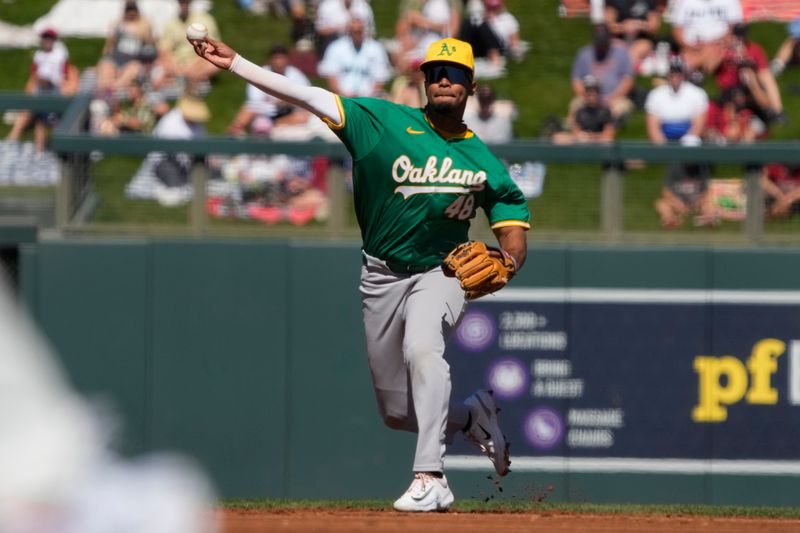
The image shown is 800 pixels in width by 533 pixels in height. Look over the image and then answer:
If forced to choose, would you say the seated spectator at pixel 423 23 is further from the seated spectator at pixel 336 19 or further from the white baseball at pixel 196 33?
the white baseball at pixel 196 33

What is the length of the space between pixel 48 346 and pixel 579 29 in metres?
7.42

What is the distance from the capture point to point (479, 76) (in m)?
15.6

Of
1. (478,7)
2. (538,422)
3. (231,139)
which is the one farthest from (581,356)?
(478,7)

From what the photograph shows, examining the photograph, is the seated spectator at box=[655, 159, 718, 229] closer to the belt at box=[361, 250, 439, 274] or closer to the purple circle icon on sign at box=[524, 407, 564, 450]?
the purple circle icon on sign at box=[524, 407, 564, 450]

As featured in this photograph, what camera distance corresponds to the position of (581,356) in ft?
38.5

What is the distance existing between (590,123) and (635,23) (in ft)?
7.58

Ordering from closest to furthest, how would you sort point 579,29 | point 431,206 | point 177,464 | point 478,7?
1. point 431,206
2. point 177,464
3. point 478,7
4. point 579,29

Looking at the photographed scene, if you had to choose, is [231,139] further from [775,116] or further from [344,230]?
[775,116]

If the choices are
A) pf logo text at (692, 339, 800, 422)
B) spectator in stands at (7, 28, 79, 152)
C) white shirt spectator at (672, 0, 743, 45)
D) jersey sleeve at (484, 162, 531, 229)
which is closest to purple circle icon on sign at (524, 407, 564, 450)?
pf logo text at (692, 339, 800, 422)

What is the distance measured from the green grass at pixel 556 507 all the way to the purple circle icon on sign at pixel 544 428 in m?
0.57

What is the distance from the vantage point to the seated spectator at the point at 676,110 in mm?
13109

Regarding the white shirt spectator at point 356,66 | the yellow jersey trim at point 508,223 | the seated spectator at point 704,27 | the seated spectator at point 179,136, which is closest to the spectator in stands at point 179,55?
the seated spectator at point 179,136

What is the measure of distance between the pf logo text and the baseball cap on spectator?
513cm

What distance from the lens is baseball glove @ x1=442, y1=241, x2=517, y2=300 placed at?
7371 millimetres
